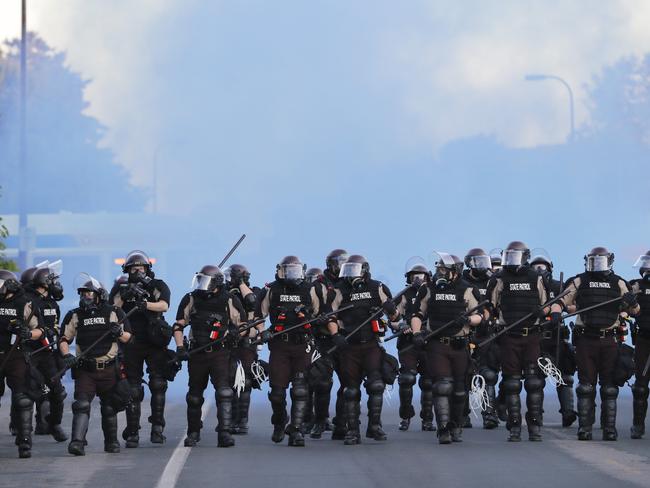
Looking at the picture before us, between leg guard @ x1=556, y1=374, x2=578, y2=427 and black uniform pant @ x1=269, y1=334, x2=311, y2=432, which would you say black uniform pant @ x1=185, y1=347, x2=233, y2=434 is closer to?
black uniform pant @ x1=269, y1=334, x2=311, y2=432

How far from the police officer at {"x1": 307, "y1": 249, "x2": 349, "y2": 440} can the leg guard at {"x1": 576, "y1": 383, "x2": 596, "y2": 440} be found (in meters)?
2.51

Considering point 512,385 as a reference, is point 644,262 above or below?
above

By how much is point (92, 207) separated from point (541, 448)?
225 feet

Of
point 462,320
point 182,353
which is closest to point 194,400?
point 182,353

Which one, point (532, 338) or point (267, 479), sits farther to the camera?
point (532, 338)

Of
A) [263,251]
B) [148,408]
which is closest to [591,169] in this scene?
[263,251]

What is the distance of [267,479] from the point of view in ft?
46.3

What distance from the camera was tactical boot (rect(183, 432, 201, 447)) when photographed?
1736cm

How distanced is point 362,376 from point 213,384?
1.72m

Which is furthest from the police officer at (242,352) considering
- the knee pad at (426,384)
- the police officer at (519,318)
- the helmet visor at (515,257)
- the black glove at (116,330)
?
the helmet visor at (515,257)

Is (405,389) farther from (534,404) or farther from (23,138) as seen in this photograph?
(23,138)

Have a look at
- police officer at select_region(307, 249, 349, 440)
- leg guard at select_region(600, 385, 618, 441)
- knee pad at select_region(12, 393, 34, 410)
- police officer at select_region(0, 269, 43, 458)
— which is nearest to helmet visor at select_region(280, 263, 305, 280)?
police officer at select_region(307, 249, 349, 440)

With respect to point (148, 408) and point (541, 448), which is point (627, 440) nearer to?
point (541, 448)

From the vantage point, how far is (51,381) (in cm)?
1862
